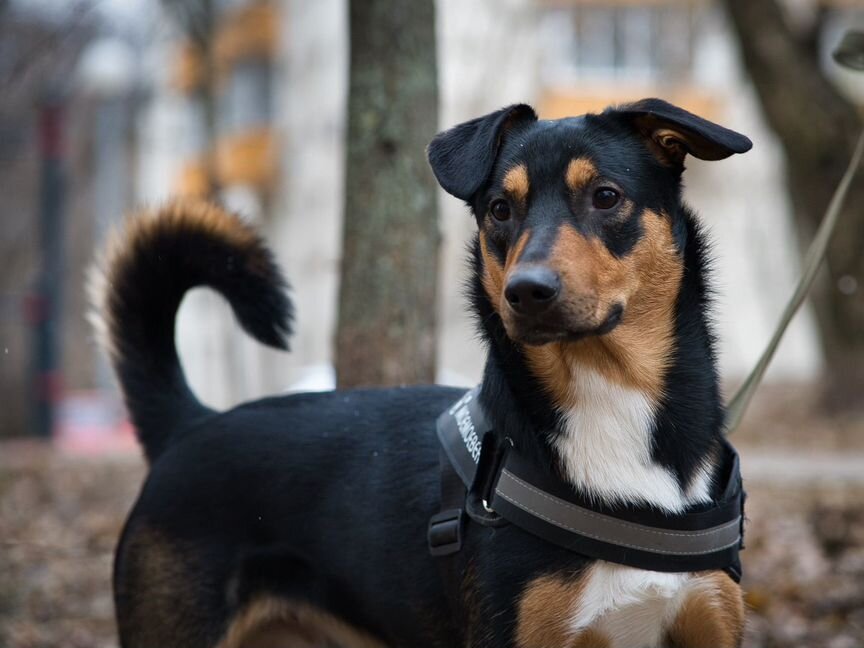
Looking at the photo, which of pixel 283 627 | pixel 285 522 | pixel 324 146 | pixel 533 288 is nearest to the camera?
pixel 533 288

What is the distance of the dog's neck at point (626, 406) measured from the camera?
11.1ft

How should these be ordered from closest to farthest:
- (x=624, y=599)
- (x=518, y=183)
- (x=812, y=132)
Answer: (x=624, y=599) < (x=518, y=183) < (x=812, y=132)

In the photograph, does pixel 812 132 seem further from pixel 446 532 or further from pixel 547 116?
pixel 547 116

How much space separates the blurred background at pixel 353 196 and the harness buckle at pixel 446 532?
62 cm

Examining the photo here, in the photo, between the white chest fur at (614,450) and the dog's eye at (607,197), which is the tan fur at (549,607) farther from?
the dog's eye at (607,197)

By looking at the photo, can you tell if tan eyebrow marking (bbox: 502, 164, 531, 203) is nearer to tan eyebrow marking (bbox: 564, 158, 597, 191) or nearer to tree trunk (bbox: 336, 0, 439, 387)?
tan eyebrow marking (bbox: 564, 158, 597, 191)

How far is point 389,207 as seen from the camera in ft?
17.8

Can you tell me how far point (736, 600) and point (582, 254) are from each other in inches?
43.3

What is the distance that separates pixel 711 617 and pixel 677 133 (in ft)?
4.60

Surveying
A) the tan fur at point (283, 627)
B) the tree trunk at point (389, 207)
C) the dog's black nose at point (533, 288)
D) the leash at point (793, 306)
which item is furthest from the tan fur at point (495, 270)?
the tree trunk at point (389, 207)

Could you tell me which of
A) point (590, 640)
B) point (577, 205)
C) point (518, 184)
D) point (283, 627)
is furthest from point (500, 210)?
point (283, 627)

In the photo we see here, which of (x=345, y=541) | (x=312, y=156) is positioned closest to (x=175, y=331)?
(x=345, y=541)

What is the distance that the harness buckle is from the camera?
11.3 ft

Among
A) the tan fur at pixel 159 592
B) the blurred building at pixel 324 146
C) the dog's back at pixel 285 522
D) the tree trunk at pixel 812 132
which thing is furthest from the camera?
Result: the blurred building at pixel 324 146
